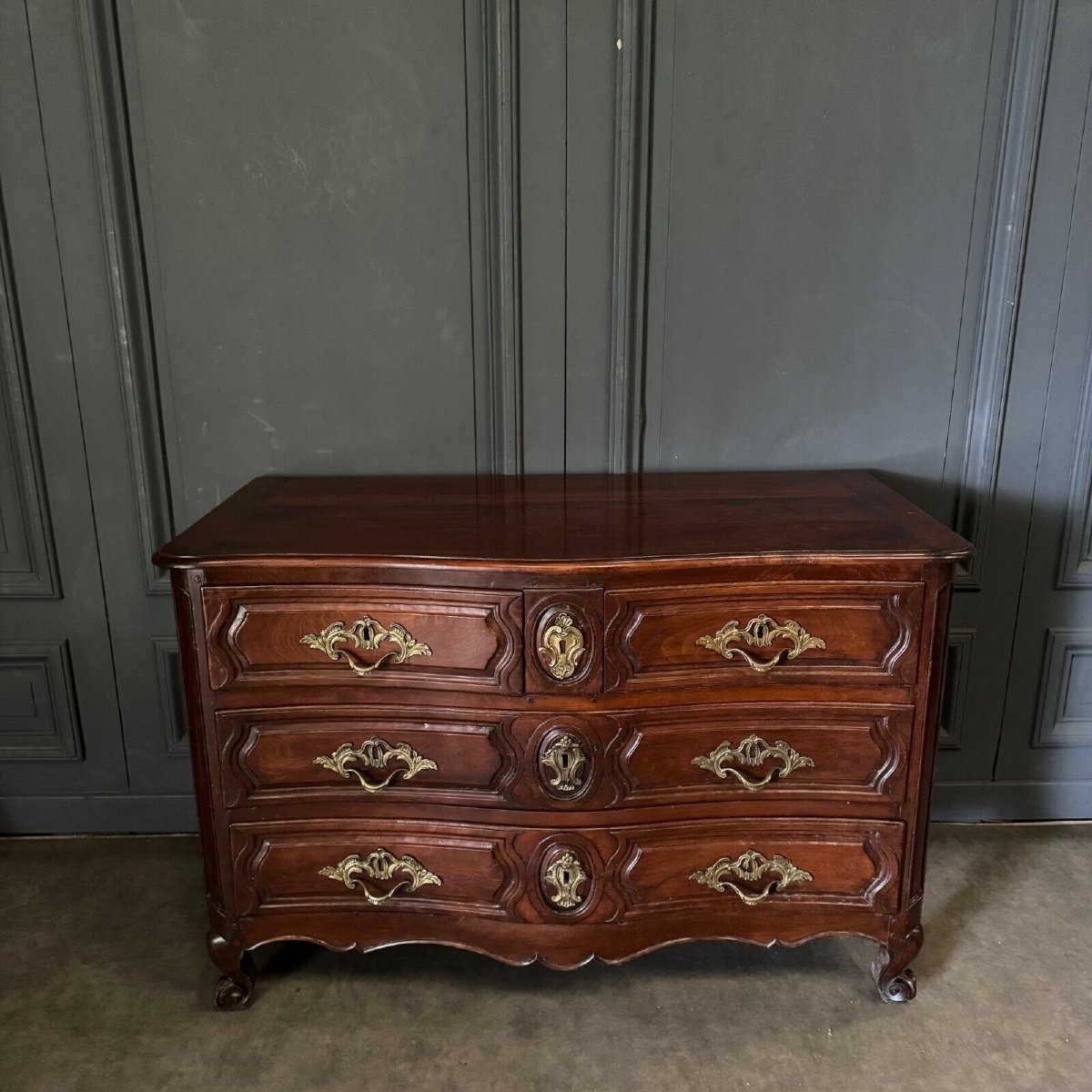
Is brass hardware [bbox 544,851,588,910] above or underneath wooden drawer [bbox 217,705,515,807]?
underneath

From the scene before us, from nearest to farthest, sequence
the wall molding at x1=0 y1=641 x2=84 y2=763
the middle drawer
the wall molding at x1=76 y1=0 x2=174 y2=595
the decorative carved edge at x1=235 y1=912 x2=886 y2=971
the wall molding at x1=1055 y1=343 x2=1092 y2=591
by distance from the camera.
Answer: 1. the middle drawer
2. the decorative carved edge at x1=235 y1=912 x2=886 y2=971
3. the wall molding at x1=76 y1=0 x2=174 y2=595
4. the wall molding at x1=1055 y1=343 x2=1092 y2=591
5. the wall molding at x1=0 y1=641 x2=84 y2=763

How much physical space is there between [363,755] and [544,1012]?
702mm

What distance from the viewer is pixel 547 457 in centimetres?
222

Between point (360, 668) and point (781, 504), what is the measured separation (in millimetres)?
944

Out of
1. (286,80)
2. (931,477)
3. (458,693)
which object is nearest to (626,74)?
(286,80)

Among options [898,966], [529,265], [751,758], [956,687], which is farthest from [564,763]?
[956,687]

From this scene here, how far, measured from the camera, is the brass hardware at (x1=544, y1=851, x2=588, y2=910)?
1.77 m

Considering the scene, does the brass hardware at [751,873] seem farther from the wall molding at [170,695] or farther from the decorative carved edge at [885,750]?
the wall molding at [170,695]

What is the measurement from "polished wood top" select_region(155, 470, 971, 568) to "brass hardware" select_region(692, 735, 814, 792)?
40 centimetres

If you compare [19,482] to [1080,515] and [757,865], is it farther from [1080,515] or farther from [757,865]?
[1080,515]

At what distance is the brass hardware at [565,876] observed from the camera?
1769 millimetres


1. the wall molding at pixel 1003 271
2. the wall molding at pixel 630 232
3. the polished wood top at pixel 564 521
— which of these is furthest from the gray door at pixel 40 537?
the wall molding at pixel 1003 271

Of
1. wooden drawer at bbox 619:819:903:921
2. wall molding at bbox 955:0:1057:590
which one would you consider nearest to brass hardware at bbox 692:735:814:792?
wooden drawer at bbox 619:819:903:921

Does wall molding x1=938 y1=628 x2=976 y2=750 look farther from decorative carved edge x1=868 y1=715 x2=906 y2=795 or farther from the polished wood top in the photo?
decorative carved edge x1=868 y1=715 x2=906 y2=795
